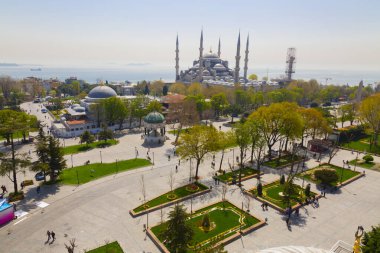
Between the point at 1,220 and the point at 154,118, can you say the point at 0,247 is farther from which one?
the point at 154,118

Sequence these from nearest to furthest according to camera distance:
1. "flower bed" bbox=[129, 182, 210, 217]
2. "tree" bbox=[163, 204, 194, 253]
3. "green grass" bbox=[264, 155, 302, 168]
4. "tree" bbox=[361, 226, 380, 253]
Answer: "tree" bbox=[361, 226, 380, 253] < "tree" bbox=[163, 204, 194, 253] < "flower bed" bbox=[129, 182, 210, 217] < "green grass" bbox=[264, 155, 302, 168]

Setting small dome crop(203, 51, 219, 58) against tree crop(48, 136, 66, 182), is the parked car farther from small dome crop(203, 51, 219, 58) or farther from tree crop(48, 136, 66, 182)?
small dome crop(203, 51, 219, 58)

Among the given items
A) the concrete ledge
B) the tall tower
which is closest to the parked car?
the concrete ledge

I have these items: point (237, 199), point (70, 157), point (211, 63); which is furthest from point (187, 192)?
point (211, 63)

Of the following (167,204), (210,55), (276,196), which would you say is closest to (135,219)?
(167,204)

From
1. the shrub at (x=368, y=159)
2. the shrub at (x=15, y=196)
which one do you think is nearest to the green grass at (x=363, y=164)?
the shrub at (x=368, y=159)

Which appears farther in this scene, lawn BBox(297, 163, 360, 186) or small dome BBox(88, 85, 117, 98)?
small dome BBox(88, 85, 117, 98)
